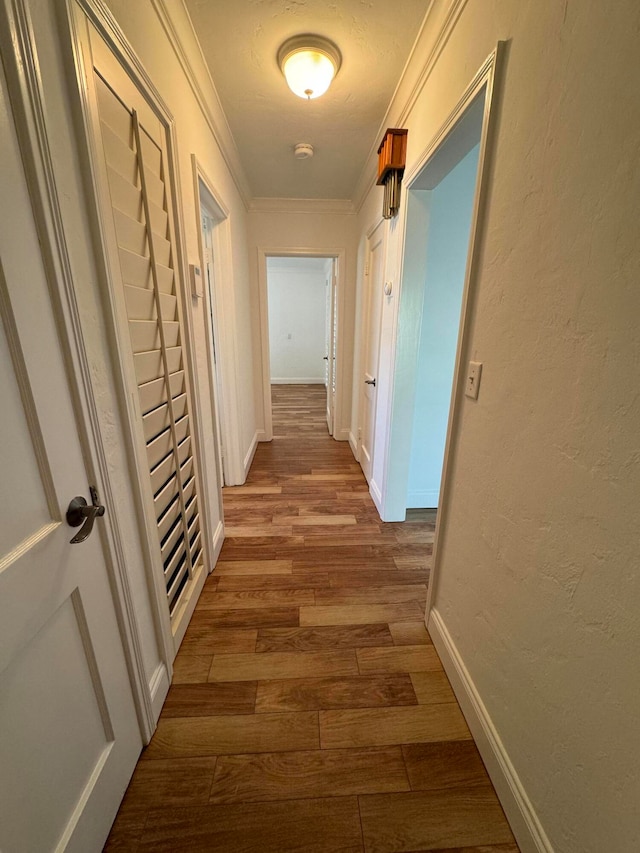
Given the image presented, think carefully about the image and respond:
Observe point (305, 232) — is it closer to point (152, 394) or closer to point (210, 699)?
point (152, 394)

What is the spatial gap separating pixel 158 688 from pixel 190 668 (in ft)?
0.58

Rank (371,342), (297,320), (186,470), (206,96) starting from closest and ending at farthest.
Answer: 1. (186,470)
2. (206,96)
3. (371,342)
4. (297,320)

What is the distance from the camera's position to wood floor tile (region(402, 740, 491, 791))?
3.23ft

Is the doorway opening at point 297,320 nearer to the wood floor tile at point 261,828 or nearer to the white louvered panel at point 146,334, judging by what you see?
the white louvered panel at point 146,334

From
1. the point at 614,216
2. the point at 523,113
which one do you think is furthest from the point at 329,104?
the point at 614,216

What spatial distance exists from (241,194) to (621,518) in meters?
3.26

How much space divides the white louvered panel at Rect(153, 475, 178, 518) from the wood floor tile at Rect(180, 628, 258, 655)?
66 cm

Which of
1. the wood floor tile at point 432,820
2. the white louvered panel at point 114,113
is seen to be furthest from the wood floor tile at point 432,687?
the white louvered panel at point 114,113

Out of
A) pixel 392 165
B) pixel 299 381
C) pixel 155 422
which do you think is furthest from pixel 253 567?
pixel 299 381

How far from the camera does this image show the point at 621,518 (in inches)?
22.9

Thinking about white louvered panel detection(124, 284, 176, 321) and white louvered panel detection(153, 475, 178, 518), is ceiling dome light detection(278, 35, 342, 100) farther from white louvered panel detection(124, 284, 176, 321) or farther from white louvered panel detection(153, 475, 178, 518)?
white louvered panel detection(153, 475, 178, 518)

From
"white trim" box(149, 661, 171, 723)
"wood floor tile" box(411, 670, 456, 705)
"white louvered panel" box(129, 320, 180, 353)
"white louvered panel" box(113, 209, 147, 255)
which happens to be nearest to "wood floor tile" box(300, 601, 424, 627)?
"wood floor tile" box(411, 670, 456, 705)

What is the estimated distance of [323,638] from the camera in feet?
4.64

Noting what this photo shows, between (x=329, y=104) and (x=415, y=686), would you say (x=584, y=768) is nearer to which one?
(x=415, y=686)
